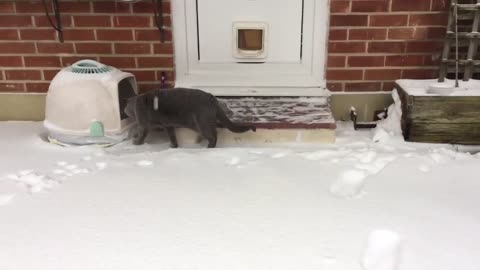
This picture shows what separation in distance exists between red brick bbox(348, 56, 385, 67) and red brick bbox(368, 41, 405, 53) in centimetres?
4

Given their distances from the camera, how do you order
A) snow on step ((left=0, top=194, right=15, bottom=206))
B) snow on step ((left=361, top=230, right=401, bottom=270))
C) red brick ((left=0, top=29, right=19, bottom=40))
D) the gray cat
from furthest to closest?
red brick ((left=0, top=29, right=19, bottom=40)) → the gray cat → snow on step ((left=0, top=194, right=15, bottom=206)) → snow on step ((left=361, top=230, right=401, bottom=270))

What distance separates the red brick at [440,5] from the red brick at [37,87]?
1973 millimetres

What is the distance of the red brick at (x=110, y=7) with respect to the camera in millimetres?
2322

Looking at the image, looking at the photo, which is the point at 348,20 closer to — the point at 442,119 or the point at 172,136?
the point at 442,119

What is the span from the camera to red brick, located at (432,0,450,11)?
2260 mm

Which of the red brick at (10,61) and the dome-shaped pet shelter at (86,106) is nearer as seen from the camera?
the dome-shaped pet shelter at (86,106)

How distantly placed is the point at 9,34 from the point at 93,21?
1.44 ft

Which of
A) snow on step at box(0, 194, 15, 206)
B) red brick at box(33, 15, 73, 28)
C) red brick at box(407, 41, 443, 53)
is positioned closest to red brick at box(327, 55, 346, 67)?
red brick at box(407, 41, 443, 53)

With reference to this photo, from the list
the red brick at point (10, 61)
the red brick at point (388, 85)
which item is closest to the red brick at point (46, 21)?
the red brick at point (10, 61)

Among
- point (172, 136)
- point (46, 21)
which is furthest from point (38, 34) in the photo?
point (172, 136)

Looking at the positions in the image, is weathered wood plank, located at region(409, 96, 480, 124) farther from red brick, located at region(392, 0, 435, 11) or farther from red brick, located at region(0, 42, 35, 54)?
red brick, located at region(0, 42, 35, 54)

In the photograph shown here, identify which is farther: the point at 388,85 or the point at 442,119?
the point at 388,85

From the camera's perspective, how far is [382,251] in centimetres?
144

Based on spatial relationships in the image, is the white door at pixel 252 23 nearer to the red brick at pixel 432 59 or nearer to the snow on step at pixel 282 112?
the snow on step at pixel 282 112
